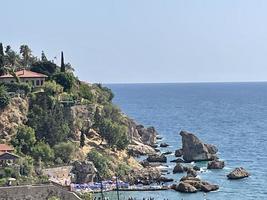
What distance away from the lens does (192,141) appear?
404ft

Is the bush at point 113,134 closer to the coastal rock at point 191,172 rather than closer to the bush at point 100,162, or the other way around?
the bush at point 100,162

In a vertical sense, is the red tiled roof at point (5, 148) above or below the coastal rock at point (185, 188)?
above

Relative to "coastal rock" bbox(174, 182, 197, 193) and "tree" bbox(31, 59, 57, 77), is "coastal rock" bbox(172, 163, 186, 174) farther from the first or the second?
"tree" bbox(31, 59, 57, 77)

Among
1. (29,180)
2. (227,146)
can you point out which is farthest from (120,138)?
(227,146)

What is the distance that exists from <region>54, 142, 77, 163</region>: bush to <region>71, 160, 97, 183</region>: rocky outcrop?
247cm

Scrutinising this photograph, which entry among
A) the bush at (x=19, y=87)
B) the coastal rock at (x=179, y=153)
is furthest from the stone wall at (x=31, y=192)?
the coastal rock at (x=179, y=153)

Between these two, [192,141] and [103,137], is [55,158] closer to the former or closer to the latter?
[103,137]

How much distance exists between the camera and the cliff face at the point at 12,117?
101000mm

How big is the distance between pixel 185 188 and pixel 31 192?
38.8 m

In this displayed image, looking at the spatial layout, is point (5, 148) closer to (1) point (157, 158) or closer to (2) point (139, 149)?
(1) point (157, 158)

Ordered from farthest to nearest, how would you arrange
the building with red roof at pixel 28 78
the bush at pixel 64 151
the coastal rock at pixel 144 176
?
the building with red roof at pixel 28 78, the coastal rock at pixel 144 176, the bush at pixel 64 151

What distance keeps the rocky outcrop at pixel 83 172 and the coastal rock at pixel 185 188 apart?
12.1 meters

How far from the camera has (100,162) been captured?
99625mm

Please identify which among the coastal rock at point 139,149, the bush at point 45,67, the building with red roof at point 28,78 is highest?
the bush at point 45,67
